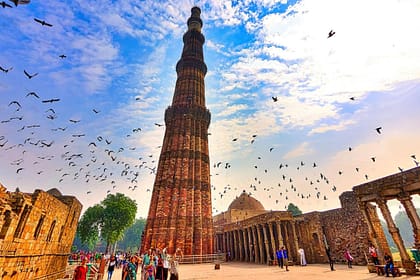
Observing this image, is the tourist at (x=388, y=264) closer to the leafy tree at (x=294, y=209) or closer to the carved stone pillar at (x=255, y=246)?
the carved stone pillar at (x=255, y=246)

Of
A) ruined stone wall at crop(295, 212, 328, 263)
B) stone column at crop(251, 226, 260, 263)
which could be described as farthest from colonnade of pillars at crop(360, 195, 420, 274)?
stone column at crop(251, 226, 260, 263)

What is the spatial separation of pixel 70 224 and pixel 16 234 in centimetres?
797

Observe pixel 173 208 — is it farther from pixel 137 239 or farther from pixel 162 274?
pixel 137 239

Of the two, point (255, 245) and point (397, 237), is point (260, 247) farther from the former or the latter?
point (397, 237)

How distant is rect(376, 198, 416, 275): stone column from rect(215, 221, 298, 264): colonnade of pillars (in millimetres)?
7694

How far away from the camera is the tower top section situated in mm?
36747

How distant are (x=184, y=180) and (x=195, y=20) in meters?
28.1

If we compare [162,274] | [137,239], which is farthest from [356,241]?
[137,239]

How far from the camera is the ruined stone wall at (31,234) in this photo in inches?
382

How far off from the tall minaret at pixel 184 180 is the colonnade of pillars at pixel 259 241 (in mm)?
4631

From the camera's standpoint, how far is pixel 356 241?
719 inches

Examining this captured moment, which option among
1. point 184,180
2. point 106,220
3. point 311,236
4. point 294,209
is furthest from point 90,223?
point 294,209

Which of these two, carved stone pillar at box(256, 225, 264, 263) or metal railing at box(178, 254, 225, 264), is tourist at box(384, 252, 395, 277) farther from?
metal railing at box(178, 254, 225, 264)

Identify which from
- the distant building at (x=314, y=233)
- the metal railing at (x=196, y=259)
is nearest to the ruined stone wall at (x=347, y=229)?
the distant building at (x=314, y=233)
